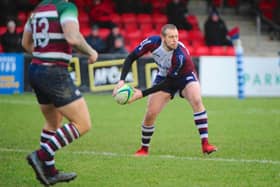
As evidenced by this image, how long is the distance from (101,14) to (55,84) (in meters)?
18.1

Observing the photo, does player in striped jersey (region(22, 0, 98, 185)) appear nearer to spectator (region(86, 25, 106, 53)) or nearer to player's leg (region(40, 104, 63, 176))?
player's leg (region(40, 104, 63, 176))

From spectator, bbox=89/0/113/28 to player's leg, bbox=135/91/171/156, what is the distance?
14.9 meters

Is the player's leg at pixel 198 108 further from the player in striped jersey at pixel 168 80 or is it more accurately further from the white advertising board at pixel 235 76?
the white advertising board at pixel 235 76

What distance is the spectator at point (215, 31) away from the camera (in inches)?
984

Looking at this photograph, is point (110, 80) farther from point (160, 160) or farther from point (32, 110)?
point (160, 160)

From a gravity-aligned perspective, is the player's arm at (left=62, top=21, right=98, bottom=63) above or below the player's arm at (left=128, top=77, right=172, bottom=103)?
above

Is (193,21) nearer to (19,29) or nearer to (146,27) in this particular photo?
(146,27)

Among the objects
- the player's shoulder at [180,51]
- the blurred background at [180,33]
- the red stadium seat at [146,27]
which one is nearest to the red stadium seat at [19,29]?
the blurred background at [180,33]

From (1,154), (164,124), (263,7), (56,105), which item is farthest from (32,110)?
(263,7)

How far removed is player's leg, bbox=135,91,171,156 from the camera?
10.8m

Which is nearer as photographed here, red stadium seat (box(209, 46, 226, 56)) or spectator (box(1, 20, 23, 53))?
spectator (box(1, 20, 23, 53))

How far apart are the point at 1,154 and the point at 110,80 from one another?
11184mm

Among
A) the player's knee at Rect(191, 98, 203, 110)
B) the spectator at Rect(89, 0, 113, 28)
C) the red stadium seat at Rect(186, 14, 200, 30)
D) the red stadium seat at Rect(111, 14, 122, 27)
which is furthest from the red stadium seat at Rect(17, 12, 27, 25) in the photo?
the player's knee at Rect(191, 98, 203, 110)

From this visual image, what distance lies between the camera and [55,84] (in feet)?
26.1
